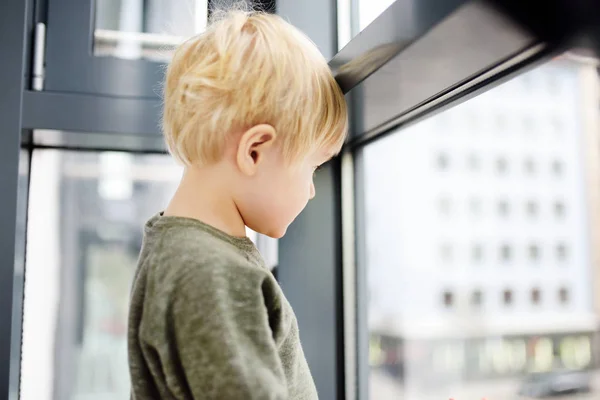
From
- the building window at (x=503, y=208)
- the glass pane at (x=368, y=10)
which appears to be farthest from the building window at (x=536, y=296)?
the glass pane at (x=368, y=10)

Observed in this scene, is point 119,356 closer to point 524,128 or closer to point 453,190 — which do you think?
point 453,190

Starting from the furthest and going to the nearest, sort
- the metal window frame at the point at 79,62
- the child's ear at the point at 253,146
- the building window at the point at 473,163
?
the metal window frame at the point at 79,62
the building window at the point at 473,163
the child's ear at the point at 253,146

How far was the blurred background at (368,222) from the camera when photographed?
2.23 feet

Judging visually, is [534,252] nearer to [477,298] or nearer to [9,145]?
[477,298]

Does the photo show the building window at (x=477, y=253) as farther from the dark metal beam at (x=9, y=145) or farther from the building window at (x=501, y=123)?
the dark metal beam at (x=9, y=145)

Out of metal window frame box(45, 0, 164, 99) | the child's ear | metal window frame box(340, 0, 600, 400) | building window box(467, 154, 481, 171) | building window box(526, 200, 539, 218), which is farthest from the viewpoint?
metal window frame box(45, 0, 164, 99)

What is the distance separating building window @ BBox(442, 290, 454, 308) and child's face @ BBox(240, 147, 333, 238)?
324 mm

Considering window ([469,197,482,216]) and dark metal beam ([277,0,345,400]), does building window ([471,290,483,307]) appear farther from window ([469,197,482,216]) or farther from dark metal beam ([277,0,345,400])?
dark metal beam ([277,0,345,400])

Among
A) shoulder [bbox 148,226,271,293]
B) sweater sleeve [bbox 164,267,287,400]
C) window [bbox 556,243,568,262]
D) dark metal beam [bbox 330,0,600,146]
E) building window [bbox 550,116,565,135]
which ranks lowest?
sweater sleeve [bbox 164,267,287,400]

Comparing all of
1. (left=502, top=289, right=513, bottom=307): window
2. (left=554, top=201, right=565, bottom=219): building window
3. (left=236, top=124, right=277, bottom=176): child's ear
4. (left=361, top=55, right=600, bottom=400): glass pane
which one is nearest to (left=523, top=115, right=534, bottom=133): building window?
(left=361, top=55, right=600, bottom=400): glass pane

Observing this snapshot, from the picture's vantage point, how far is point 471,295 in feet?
2.77

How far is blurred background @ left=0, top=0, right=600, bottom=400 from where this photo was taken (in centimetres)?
68

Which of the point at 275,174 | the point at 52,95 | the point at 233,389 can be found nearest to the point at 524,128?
the point at 275,174

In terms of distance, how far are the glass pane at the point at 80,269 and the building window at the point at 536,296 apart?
2.26ft
